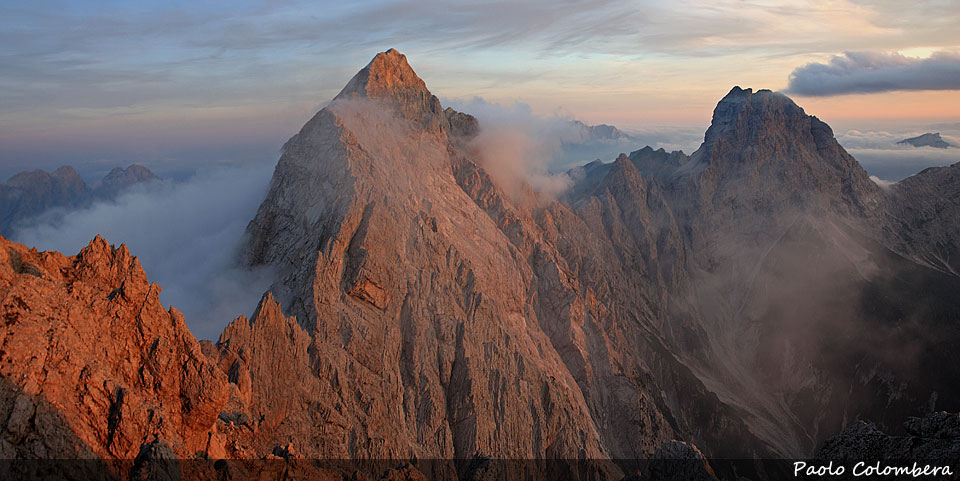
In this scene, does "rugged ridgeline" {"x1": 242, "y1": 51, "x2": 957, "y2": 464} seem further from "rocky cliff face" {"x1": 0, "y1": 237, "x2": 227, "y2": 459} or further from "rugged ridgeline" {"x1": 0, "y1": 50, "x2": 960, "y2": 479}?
"rocky cliff face" {"x1": 0, "y1": 237, "x2": 227, "y2": 459}

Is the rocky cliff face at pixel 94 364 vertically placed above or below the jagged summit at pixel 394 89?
below

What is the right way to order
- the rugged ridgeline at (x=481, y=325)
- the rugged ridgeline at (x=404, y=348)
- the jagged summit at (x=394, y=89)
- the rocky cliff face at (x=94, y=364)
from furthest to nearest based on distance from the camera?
the jagged summit at (x=394, y=89), the rugged ridgeline at (x=481, y=325), the rugged ridgeline at (x=404, y=348), the rocky cliff face at (x=94, y=364)

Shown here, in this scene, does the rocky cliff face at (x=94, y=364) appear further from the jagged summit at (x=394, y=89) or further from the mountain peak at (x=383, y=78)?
the mountain peak at (x=383, y=78)

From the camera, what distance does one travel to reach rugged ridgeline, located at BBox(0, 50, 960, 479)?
28.5m

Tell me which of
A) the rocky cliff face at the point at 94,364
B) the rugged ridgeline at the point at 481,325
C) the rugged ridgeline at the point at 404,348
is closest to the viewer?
the rocky cliff face at the point at 94,364

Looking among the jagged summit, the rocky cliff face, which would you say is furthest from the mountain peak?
the rocky cliff face

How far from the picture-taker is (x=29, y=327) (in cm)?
2611

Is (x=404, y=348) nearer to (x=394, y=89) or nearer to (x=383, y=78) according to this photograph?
(x=394, y=89)

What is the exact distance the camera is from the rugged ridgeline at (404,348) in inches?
1120

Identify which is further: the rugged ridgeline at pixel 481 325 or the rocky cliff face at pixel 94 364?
the rugged ridgeline at pixel 481 325

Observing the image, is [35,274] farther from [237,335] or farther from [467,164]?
[467,164]

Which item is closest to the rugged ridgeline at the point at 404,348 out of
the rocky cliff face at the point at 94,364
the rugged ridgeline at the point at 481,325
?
the rocky cliff face at the point at 94,364

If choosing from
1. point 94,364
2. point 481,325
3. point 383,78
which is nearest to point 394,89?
point 383,78

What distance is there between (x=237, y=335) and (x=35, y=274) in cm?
2327
